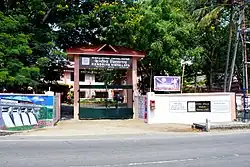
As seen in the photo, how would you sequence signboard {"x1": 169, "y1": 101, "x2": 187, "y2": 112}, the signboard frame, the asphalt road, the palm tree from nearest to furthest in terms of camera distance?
1. the asphalt road
2. signboard {"x1": 169, "y1": 101, "x2": 187, "y2": 112}
3. the signboard frame
4. the palm tree

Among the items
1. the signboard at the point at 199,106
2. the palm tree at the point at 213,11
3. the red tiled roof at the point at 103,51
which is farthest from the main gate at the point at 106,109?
the palm tree at the point at 213,11

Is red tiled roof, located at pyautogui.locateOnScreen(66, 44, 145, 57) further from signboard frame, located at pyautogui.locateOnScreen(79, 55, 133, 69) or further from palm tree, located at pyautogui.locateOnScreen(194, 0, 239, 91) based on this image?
palm tree, located at pyautogui.locateOnScreen(194, 0, 239, 91)

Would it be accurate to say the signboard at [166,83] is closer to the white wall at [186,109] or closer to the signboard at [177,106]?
the white wall at [186,109]

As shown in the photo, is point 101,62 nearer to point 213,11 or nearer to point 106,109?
point 106,109

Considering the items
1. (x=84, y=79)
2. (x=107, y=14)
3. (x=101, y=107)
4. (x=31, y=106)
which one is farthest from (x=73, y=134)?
(x=84, y=79)

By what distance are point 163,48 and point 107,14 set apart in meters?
5.33

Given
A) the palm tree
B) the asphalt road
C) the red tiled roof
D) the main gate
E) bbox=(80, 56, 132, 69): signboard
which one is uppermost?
the palm tree

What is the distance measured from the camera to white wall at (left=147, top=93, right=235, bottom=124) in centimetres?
2455

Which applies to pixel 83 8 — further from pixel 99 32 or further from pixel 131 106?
Result: pixel 131 106

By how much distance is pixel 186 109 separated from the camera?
25016 millimetres

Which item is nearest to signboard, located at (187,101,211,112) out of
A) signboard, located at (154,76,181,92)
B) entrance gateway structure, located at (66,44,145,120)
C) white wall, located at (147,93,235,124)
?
white wall, located at (147,93,235,124)

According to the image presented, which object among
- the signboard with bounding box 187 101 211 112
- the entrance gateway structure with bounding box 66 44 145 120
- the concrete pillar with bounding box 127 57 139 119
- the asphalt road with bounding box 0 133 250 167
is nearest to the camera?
the asphalt road with bounding box 0 133 250 167

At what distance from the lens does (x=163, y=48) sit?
29734mm

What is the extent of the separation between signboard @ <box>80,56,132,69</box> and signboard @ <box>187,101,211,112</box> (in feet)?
19.3
